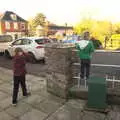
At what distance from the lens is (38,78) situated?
755cm

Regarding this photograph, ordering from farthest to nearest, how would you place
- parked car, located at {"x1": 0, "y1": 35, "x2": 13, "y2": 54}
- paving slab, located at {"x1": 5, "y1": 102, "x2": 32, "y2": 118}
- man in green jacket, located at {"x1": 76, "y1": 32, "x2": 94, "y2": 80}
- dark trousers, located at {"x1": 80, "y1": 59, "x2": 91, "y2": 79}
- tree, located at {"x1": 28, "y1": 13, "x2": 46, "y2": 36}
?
tree, located at {"x1": 28, "y1": 13, "x2": 46, "y2": 36} → parked car, located at {"x1": 0, "y1": 35, "x2": 13, "y2": 54} → dark trousers, located at {"x1": 80, "y1": 59, "x2": 91, "y2": 79} → man in green jacket, located at {"x1": 76, "y1": 32, "x2": 94, "y2": 80} → paving slab, located at {"x1": 5, "y1": 102, "x2": 32, "y2": 118}

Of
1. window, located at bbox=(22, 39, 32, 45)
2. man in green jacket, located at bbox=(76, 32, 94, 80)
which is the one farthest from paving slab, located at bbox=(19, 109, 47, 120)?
window, located at bbox=(22, 39, 32, 45)

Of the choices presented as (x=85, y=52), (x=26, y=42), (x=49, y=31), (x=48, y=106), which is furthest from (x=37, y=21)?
(x=48, y=106)

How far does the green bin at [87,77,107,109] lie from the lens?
14.9ft

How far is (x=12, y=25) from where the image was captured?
51.1 metres

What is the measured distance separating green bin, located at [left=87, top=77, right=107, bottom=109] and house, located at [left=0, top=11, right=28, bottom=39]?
4464 cm

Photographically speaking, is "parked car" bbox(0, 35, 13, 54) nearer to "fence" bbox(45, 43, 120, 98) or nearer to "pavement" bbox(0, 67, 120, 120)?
"pavement" bbox(0, 67, 120, 120)

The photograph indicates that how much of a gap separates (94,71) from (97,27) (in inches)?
1196

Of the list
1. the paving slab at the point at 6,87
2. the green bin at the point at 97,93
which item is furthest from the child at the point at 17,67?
the green bin at the point at 97,93

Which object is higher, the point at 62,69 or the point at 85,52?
the point at 85,52

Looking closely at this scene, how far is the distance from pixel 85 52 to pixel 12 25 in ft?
159

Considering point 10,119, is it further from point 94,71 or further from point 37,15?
point 37,15

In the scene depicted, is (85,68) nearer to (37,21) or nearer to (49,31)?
(49,31)

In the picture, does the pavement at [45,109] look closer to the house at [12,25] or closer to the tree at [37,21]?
the house at [12,25]
